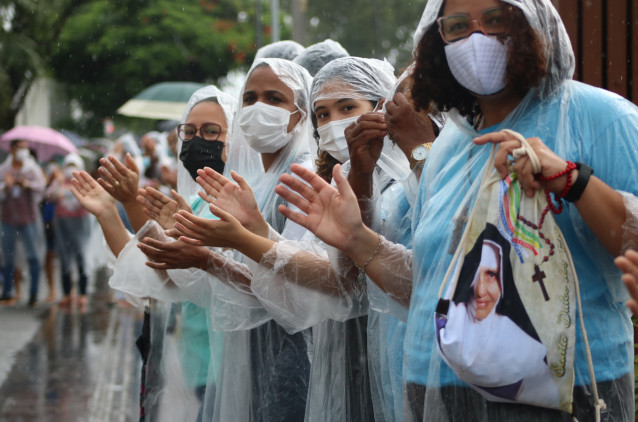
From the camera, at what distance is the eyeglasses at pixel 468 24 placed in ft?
6.71

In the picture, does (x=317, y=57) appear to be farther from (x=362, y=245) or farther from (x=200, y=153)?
(x=362, y=245)

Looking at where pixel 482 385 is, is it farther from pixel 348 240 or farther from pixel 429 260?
pixel 348 240

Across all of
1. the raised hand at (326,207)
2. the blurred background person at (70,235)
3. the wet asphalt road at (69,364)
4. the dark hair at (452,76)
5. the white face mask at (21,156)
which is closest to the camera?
the dark hair at (452,76)

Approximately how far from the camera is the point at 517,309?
1.79m

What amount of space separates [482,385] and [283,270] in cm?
100

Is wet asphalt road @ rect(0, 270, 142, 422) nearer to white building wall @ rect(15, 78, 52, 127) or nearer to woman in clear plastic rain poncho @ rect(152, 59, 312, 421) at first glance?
woman in clear plastic rain poncho @ rect(152, 59, 312, 421)

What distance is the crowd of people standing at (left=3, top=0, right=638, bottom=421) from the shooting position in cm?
183

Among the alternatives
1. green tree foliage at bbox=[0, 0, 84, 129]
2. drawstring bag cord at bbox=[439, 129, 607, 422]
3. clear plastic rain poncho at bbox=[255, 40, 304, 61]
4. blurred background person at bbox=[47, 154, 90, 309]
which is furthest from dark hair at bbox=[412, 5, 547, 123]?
green tree foliage at bbox=[0, 0, 84, 129]

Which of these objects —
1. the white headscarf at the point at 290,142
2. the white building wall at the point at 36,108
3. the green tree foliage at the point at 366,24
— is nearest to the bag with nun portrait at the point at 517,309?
the white headscarf at the point at 290,142

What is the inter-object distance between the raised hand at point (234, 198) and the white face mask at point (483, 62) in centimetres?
96

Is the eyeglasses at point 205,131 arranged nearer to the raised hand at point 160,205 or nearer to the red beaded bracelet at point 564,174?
the raised hand at point 160,205

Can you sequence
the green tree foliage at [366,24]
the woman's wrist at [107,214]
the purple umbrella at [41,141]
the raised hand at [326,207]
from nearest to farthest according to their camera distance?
the raised hand at [326,207]
the woman's wrist at [107,214]
the purple umbrella at [41,141]
the green tree foliage at [366,24]

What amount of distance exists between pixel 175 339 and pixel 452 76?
2.09 m

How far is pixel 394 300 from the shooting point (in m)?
2.44
